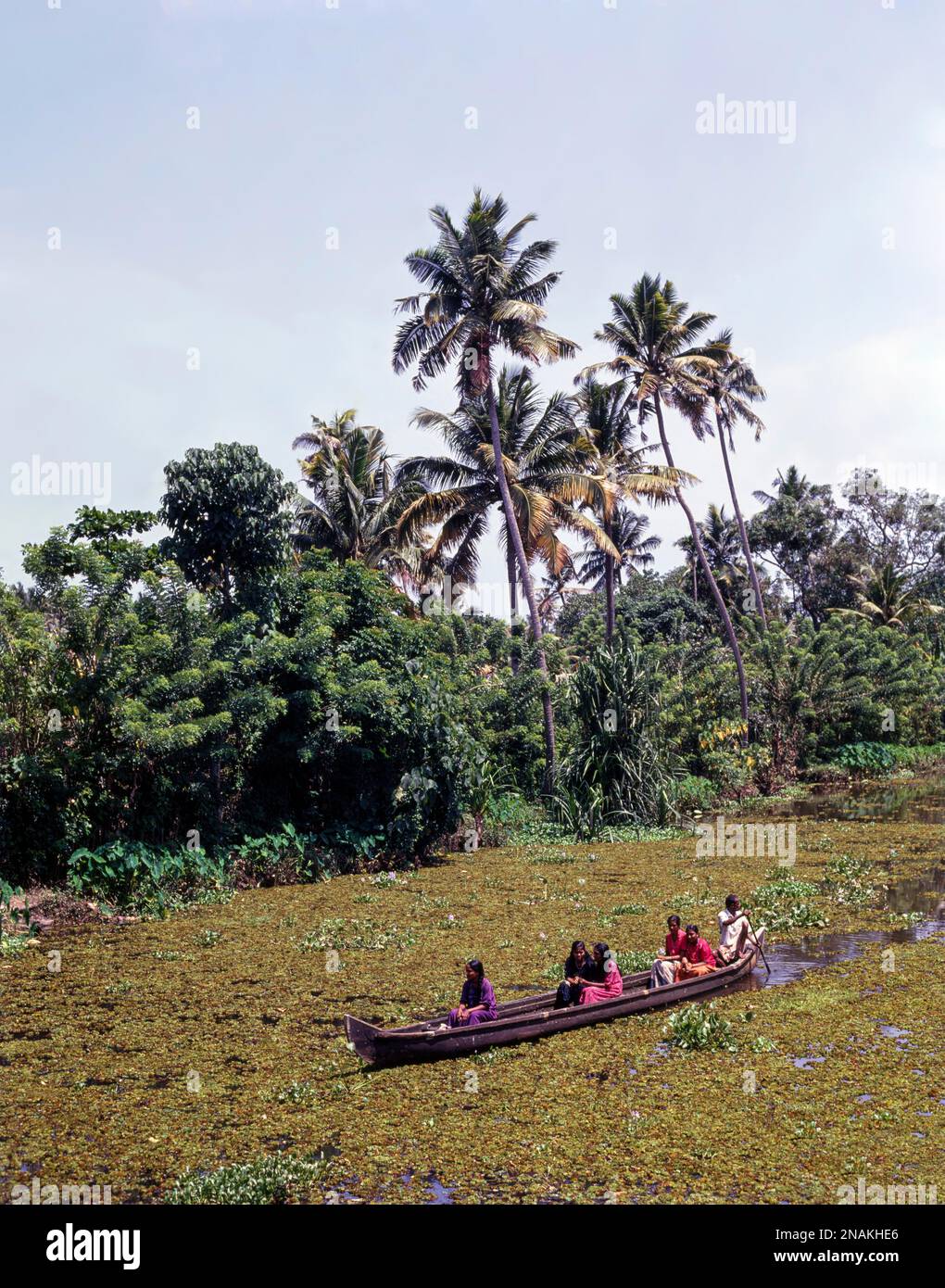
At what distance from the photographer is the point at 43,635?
18.9 meters

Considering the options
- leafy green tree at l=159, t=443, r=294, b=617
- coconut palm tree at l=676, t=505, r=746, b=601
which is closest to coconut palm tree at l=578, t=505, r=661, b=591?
coconut palm tree at l=676, t=505, r=746, b=601

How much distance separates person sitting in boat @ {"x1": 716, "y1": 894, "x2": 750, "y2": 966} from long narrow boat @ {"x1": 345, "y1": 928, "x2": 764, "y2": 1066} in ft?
0.79

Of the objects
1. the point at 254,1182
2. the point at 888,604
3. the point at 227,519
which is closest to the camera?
the point at 254,1182

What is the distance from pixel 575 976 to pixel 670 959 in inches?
58.1

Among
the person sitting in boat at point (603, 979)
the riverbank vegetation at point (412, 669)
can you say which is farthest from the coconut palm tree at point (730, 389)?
the person sitting in boat at point (603, 979)

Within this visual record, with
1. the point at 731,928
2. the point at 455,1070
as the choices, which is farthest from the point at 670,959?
the point at 455,1070

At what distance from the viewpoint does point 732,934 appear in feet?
43.8

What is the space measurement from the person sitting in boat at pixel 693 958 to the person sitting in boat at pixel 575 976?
140cm

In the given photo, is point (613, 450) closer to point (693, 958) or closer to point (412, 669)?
point (412, 669)

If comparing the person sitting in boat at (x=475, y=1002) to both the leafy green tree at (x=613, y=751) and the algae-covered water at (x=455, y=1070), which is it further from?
the leafy green tree at (x=613, y=751)

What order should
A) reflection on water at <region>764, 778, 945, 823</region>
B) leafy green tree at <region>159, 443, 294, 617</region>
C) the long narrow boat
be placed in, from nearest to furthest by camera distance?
the long narrow boat → leafy green tree at <region>159, 443, 294, 617</region> → reflection on water at <region>764, 778, 945, 823</region>

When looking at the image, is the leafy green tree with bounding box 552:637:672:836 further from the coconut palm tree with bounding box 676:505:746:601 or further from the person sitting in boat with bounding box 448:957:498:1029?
the coconut palm tree with bounding box 676:505:746:601

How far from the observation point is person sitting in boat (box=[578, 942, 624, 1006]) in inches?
457
